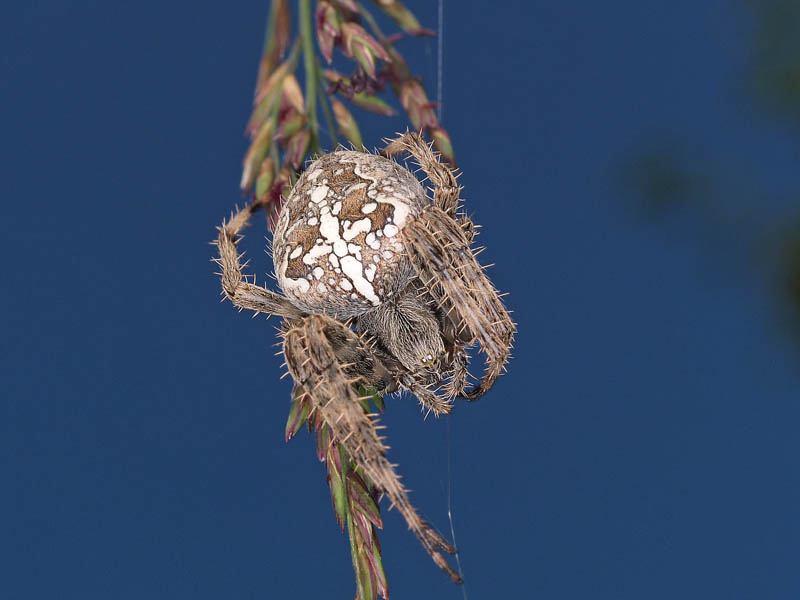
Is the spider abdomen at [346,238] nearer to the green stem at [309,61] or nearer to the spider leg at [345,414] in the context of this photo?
the spider leg at [345,414]

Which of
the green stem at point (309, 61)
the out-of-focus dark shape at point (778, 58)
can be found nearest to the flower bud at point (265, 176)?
the green stem at point (309, 61)

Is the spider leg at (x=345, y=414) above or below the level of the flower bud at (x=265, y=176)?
below

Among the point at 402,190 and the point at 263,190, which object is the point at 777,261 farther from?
the point at 263,190

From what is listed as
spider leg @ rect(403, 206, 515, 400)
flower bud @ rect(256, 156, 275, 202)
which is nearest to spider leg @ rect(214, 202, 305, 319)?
spider leg @ rect(403, 206, 515, 400)

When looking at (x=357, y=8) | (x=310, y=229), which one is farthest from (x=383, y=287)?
(x=357, y=8)

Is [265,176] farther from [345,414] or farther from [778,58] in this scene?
[778,58]

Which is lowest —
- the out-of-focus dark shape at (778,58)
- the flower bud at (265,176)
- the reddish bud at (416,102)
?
the flower bud at (265,176)

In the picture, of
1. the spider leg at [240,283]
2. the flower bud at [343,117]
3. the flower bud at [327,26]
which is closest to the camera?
the flower bud at [327,26]
